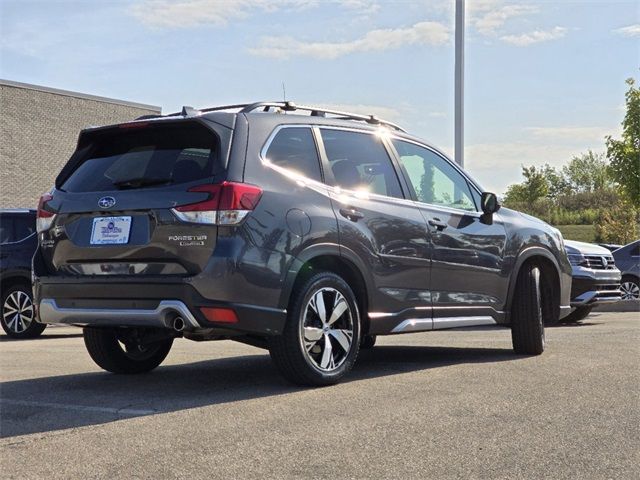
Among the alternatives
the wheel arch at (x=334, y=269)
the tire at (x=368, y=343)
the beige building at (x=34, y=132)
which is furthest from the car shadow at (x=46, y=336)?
the beige building at (x=34, y=132)

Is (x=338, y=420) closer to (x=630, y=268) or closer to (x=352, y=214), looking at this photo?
(x=352, y=214)

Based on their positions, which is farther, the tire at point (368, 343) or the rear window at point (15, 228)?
the rear window at point (15, 228)

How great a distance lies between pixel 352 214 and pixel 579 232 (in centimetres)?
5047

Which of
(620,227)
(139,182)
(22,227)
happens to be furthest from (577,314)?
(620,227)

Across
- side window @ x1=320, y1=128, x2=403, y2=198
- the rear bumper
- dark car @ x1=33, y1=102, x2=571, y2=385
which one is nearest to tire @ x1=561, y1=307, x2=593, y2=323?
dark car @ x1=33, y1=102, x2=571, y2=385

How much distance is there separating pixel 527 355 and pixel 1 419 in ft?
15.0

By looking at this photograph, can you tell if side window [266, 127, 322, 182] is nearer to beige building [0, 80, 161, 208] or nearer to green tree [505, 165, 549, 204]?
beige building [0, 80, 161, 208]

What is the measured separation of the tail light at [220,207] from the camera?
5602 mm

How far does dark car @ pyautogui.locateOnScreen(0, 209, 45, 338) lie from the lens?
12.3 m

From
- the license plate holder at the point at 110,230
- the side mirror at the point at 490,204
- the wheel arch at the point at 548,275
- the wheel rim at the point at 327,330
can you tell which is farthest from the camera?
the wheel arch at the point at 548,275

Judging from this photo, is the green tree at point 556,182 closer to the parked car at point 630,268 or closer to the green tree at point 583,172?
the green tree at point 583,172

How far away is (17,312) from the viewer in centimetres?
1232

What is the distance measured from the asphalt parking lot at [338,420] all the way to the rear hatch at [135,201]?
879mm

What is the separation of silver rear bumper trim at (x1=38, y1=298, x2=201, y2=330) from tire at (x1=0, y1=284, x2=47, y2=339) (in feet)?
21.1
